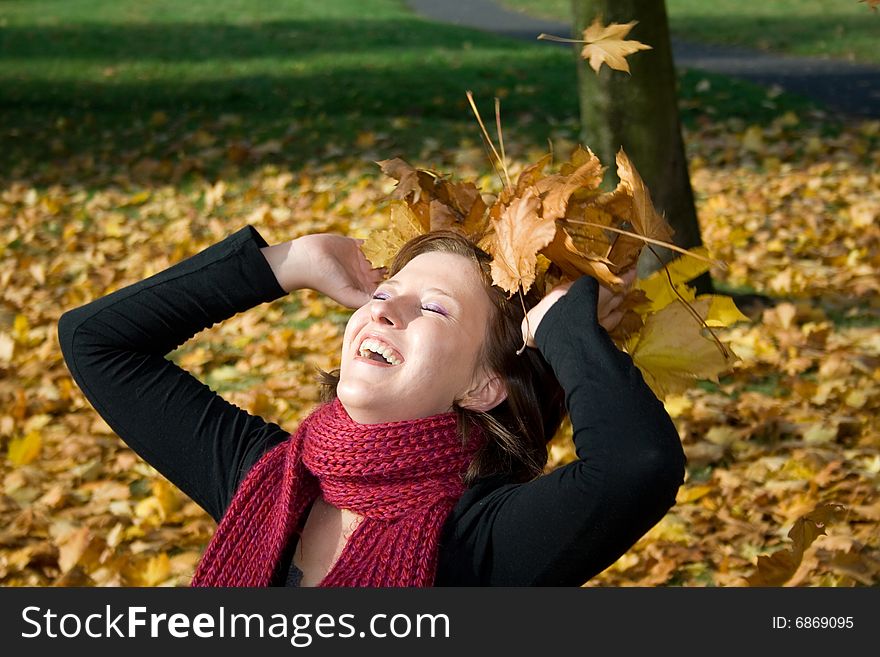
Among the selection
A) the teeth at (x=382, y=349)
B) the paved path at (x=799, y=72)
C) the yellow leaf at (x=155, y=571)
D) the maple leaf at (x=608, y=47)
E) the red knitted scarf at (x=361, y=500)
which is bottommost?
the yellow leaf at (x=155, y=571)

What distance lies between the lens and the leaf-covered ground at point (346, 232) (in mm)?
3484

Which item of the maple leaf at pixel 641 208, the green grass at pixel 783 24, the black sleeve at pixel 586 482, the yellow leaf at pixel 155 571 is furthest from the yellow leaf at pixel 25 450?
the green grass at pixel 783 24

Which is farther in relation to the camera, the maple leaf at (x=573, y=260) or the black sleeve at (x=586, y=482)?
the maple leaf at (x=573, y=260)

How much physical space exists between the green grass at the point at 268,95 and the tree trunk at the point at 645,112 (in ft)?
10.9

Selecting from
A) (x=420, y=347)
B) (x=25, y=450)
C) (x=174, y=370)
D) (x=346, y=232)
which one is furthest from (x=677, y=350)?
(x=346, y=232)

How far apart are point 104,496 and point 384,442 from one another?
2.32 m

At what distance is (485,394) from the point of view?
191 cm

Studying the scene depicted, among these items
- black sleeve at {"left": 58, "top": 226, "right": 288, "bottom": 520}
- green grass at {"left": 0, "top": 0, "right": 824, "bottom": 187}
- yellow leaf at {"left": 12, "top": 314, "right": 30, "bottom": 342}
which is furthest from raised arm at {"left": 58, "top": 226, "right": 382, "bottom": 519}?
green grass at {"left": 0, "top": 0, "right": 824, "bottom": 187}

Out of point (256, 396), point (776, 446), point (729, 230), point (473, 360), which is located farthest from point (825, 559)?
point (729, 230)

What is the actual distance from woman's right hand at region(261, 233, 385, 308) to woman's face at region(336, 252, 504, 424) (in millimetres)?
265

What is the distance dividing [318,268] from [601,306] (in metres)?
0.58

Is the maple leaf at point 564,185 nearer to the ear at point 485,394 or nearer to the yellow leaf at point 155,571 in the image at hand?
the ear at point 485,394

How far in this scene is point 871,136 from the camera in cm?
830
